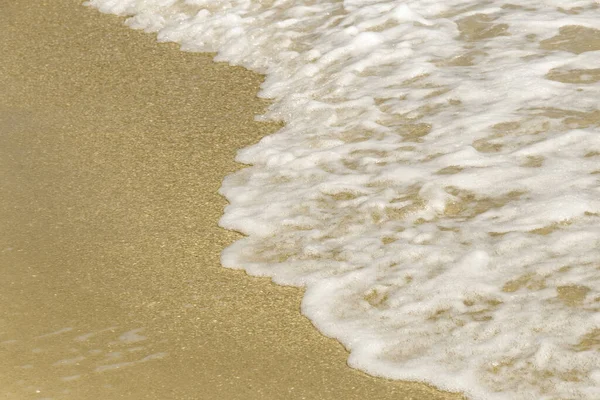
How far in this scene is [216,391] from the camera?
250 cm

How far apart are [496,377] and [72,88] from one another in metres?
3.01

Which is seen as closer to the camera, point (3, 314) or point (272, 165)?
point (3, 314)

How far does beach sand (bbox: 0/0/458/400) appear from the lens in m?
2.56

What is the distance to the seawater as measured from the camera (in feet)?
8.79

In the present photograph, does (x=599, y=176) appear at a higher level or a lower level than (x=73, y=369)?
lower

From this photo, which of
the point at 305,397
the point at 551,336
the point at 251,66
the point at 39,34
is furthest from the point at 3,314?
the point at 39,34

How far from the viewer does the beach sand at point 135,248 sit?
256cm

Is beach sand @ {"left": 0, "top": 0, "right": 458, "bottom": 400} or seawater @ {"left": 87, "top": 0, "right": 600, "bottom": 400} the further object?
seawater @ {"left": 87, "top": 0, "right": 600, "bottom": 400}

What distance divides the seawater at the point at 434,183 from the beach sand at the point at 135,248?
125 millimetres

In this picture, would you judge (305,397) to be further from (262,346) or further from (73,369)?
(73,369)

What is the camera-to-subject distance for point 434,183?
3.50 m

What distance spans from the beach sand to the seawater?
125 mm

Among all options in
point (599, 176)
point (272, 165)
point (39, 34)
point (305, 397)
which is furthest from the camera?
point (39, 34)

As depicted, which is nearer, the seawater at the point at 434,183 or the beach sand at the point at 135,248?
the beach sand at the point at 135,248
